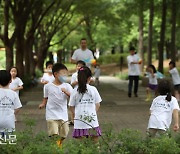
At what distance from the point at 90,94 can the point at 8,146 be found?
1860 mm

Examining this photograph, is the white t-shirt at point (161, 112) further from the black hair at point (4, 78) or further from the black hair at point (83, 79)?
the black hair at point (4, 78)

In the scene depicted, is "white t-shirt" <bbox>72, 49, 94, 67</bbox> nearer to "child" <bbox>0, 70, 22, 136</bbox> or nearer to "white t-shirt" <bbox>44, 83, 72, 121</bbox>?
"white t-shirt" <bbox>44, 83, 72, 121</bbox>

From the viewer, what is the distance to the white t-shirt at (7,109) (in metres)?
6.43

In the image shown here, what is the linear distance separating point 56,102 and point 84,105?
1.80 feet

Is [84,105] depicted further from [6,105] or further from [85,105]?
[6,105]

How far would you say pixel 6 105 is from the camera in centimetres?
648

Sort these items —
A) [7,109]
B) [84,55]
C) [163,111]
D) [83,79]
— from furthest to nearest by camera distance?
[84,55] → [163,111] → [83,79] → [7,109]

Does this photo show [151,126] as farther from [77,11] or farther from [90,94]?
[77,11]

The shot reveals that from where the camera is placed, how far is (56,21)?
1516 inches

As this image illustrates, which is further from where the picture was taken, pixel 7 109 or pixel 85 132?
pixel 85 132

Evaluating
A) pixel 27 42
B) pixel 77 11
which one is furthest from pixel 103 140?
pixel 77 11

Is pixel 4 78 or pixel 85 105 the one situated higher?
pixel 4 78

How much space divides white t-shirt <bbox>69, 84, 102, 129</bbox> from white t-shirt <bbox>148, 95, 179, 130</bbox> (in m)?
0.80

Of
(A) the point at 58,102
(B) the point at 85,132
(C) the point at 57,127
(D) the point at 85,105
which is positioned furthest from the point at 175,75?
(B) the point at 85,132
